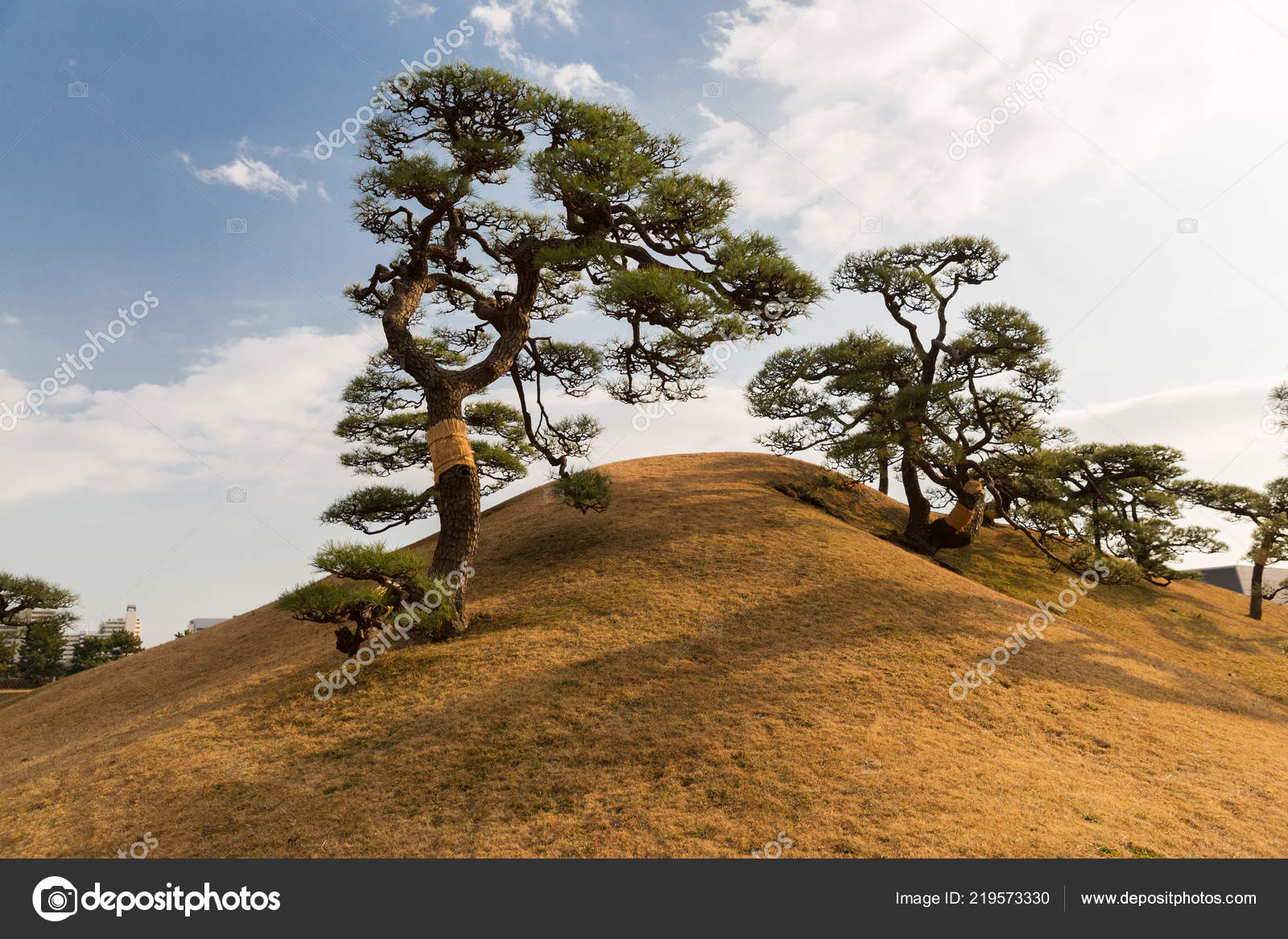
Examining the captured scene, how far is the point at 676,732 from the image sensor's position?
31.5ft

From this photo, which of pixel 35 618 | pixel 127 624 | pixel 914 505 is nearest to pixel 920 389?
pixel 914 505

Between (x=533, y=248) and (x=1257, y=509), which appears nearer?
(x=533, y=248)

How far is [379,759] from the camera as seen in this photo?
367 inches

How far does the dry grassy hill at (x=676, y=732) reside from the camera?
787 cm

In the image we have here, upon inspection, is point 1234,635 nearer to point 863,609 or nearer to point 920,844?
point 863,609

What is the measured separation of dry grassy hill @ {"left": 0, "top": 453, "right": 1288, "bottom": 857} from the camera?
25.8 feet

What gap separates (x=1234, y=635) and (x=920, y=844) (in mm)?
21557
